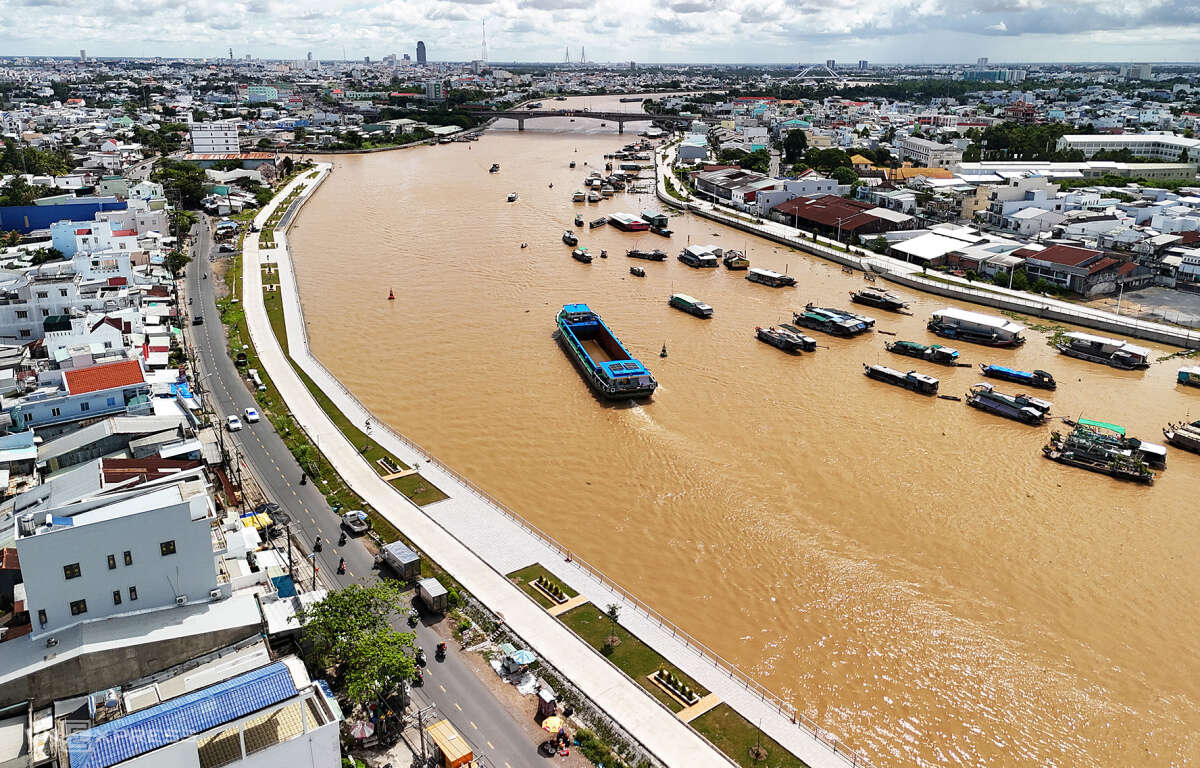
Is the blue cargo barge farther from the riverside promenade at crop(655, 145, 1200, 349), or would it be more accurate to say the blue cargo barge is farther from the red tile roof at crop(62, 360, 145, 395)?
the riverside promenade at crop(655, 145, 1200, 349)

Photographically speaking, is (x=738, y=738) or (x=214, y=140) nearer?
(x=738, y=738)

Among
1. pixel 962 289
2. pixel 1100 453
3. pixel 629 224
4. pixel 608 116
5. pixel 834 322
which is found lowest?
pixel 1100 453

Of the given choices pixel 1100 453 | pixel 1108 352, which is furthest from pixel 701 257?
pixel 1100 453

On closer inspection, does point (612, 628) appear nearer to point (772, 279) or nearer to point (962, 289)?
point (772, 279)

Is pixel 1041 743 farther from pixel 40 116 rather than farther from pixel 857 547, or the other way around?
pixel 40 116

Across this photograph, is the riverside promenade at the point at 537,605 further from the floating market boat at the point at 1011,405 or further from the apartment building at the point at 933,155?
the apartment building at the point at 933,155

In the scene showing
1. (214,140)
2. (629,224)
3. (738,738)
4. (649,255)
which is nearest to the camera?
(738,738)
